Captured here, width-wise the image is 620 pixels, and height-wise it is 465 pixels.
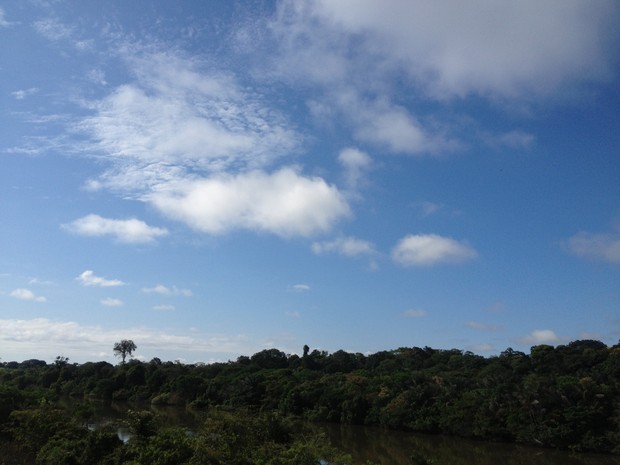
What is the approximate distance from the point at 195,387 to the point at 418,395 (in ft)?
95.9

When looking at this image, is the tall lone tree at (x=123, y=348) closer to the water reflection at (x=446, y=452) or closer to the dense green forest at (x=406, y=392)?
the dense green forest at (x=406, y=392)

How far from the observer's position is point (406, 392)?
43219 millimetres

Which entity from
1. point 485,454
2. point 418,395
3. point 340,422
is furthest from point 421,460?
point 340,422

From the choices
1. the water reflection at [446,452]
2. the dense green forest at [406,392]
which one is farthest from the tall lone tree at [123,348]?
the water reflection at [446,452]

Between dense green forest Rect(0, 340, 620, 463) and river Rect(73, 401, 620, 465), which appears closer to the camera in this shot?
river Rect(73, 401, 620, 465)

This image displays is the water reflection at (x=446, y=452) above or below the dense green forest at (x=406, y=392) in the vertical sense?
below

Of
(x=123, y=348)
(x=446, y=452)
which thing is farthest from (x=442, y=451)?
(x=123, y=348)

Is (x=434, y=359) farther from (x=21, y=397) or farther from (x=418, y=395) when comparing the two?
(x=21, y=397)

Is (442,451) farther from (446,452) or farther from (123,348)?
(123,348)

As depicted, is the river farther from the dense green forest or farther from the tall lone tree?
the tall lone tree

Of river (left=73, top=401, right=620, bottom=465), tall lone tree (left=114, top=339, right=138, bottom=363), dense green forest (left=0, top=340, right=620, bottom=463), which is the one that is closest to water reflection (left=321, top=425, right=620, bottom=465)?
river (left=73, top=401, right=620, bottom=465)

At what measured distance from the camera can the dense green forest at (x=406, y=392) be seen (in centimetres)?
3334

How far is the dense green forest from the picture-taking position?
1313 inches

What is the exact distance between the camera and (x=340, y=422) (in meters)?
46.9
